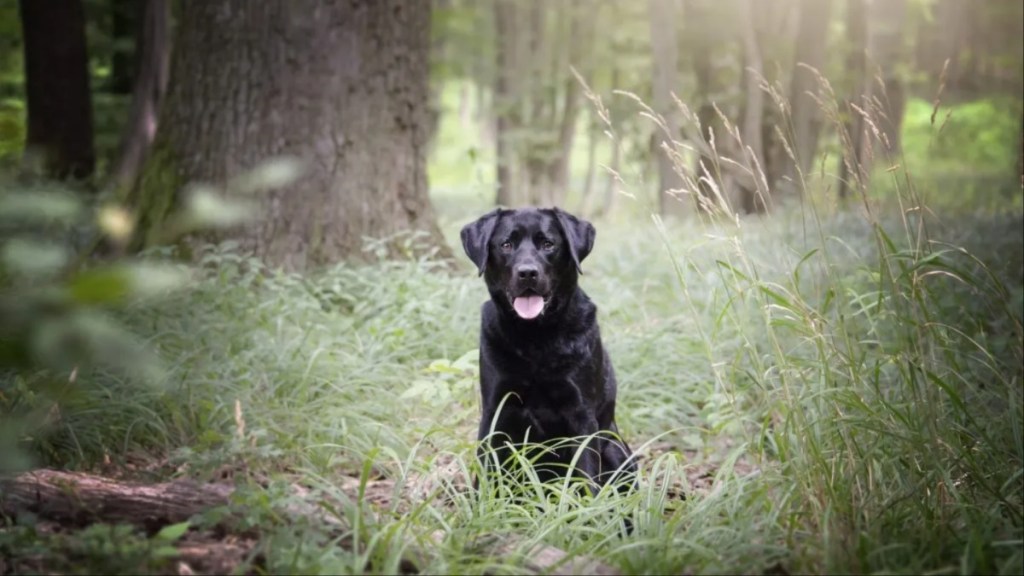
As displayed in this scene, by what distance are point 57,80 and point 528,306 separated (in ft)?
31.9

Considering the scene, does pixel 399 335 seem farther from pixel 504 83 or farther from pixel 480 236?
pixel 504 83

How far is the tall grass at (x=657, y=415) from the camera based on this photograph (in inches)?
96.7

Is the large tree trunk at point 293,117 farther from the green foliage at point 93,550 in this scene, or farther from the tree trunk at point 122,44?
the tree trunk at point 122,44

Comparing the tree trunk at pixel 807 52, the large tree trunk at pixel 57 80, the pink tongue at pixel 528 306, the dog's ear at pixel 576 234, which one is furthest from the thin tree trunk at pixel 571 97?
the pink tongue at pixel 528 306

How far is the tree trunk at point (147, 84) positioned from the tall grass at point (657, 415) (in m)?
6.39

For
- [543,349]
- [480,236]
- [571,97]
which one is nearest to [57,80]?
[571,97]

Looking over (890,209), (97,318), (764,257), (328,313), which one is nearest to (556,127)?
(890,209)

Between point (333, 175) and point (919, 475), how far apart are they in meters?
4.35

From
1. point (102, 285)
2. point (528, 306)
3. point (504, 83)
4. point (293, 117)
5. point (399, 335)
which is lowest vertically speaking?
point (399, 335)

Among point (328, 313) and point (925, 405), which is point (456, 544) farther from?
point (328, 313)

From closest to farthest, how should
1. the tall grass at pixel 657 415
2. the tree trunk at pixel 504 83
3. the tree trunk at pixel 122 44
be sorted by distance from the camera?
the tall grass at pixel 657 415 < the tree trunk at pixel 122 44 < the tree trunk at pixel 504 83

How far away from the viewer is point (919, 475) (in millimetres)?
2758

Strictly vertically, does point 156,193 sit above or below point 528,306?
above

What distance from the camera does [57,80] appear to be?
11.3 metres
